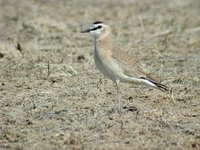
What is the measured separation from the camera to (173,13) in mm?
Result: 16797

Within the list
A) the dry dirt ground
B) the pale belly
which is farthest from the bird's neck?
the dry dirt ground

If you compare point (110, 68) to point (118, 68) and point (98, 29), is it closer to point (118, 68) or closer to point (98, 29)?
point (118, 68)

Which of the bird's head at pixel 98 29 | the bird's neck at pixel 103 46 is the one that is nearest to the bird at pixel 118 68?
the bird's neck at pixel 103 46

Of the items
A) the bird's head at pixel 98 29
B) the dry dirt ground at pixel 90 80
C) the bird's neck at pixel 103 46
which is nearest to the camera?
the dry dirt ground at pixel 90 80

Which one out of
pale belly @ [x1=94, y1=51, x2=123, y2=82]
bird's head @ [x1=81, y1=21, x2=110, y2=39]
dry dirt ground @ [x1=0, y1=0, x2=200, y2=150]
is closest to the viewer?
dry dirt ground @ [x1=0, y1=0, x2=200, y2=150]

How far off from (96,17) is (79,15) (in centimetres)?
48

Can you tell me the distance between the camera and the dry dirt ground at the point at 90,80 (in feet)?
25.7

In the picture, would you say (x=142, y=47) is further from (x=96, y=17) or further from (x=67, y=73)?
(x=96, y=17)

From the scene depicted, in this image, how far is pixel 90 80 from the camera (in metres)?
10.7

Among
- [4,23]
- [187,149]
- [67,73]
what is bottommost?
[187,149]

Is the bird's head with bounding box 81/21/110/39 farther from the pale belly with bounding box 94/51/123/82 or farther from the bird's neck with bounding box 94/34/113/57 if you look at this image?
the pale belly with bounding box 94/51/123/82

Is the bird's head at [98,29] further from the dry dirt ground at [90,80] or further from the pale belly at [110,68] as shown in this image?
the dry dirt ground at [90,80]

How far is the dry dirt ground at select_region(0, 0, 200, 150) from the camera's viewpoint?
309 inches

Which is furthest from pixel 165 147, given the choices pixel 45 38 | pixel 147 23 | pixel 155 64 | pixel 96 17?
pixel 96 17
